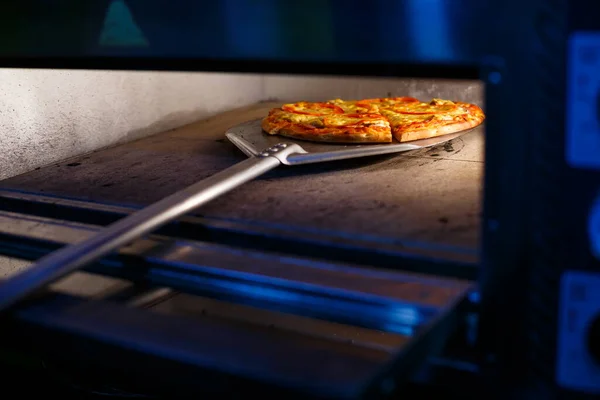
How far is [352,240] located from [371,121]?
607mm

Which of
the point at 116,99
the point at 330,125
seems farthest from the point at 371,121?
the point at 116,99

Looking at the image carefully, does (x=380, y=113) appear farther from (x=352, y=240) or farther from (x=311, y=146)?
(x=352, y=240)

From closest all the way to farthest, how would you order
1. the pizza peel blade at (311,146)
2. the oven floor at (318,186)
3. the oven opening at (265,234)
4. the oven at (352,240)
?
the oven at (352,240) → the oven opening at (265,234) → the oven floor at (318,186) → the pizza peel blade at (311,146)

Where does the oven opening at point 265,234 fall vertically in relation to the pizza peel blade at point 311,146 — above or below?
below

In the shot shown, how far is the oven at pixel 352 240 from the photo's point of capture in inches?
19.5

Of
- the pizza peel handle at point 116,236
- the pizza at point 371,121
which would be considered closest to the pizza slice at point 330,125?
the pizza at point 371,121

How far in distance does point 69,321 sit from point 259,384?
0.20 meters

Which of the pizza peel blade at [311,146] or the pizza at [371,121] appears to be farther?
the pizza at [371,121]

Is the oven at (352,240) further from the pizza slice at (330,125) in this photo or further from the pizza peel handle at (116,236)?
the pizza slice at (330,125)

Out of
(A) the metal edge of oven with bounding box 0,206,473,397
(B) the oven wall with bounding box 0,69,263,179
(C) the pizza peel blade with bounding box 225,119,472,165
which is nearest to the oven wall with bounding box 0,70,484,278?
(B) the oven wall with bounding box 0,69,263,179

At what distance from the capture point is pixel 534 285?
21.9 inches

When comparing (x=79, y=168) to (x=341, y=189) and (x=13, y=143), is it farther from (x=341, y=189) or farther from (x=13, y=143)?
(x=341, y=189)

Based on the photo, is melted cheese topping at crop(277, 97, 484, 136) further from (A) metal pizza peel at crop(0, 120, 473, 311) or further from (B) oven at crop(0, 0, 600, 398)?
(B) oven at crop(0, 0, 600, 398)

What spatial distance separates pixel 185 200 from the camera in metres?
0.76
